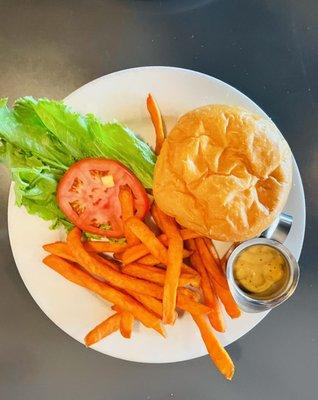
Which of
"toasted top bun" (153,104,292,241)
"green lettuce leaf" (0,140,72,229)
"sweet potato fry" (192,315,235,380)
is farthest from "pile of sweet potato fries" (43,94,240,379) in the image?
"toasted top bun" (153,104,292,241)

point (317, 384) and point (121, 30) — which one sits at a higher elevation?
point (121, 30)

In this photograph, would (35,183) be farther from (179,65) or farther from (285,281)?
(285,281)

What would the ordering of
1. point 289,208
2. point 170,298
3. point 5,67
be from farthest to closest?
point 5,67 < point 289,208 < point 170,298

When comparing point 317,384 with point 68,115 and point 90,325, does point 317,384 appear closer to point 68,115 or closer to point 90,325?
point 90,325

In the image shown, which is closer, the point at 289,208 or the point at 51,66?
the point at 289,208

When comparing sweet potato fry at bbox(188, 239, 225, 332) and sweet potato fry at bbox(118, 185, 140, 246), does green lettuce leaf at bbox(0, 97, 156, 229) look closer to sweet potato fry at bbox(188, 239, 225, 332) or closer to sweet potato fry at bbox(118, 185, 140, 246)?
sweet potato fry at bbox(118, 185, 140, 246)

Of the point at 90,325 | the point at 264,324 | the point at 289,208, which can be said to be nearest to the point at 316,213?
the point at 289,208

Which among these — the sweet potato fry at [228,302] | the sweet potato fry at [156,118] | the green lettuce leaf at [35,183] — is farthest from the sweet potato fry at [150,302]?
the sweet potato fry at [156,118]
